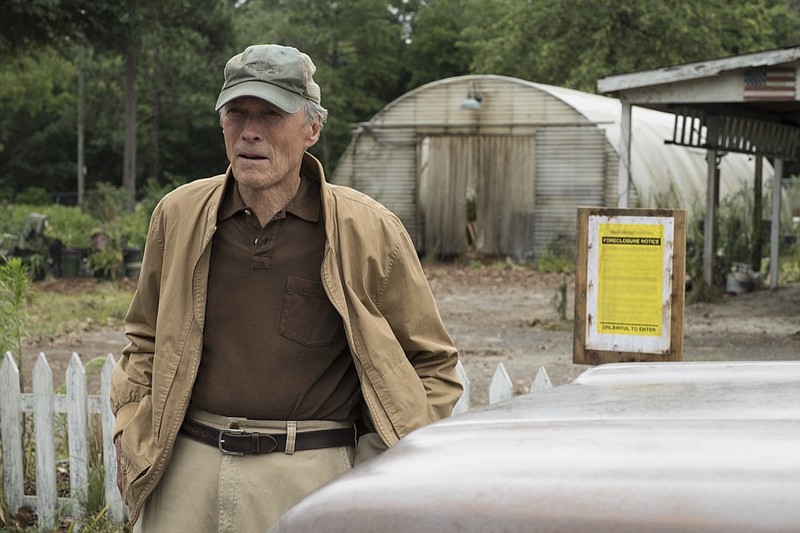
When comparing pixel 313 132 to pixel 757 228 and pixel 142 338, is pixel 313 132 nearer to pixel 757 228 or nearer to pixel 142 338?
pixel 142 338

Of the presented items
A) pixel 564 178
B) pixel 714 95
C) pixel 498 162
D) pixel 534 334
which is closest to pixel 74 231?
pixel 498 162

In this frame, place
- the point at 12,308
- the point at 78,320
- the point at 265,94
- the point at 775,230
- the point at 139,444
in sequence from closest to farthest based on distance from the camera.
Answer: the point at 265,94, the point at 139,444, the point at 12,308, the point at 78,320, the point at 775,230

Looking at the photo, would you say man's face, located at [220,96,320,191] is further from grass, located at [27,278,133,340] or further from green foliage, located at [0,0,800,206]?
green foliage, located at [0,0,800,206]

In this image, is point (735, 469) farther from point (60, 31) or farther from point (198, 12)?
point (198, 12)

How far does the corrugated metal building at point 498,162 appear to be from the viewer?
2330cm

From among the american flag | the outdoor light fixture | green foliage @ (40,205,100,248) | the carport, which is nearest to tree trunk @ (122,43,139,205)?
green foliage @ (40,205,100,248)

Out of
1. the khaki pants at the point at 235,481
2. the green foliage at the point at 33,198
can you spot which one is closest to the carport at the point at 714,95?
the khaki pants at the point at 235,481

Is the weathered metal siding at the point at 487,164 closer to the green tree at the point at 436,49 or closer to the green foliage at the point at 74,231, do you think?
the green foliage at the point at 74,231

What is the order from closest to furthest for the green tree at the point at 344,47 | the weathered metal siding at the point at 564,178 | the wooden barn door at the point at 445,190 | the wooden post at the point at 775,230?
the wooden post at the point at 775,230 < the weathered metal siding at the point at 564,178 < the wooden barn door at the point at 445,190 < the green tree at the point at 344,47

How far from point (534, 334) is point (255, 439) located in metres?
10.6

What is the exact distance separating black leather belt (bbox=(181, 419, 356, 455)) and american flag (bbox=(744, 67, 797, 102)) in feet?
31.8

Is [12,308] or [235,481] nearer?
[235,481]

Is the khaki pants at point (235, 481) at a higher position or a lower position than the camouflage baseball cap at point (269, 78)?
lower

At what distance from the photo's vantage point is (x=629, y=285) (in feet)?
13.9
